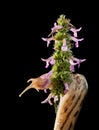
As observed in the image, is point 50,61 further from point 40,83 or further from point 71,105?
point 71,105

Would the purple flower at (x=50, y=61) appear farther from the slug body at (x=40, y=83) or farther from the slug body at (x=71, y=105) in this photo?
the slug body at (x=71, y=105)

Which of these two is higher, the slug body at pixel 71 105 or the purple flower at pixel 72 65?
the purple flower at pixel 72 65

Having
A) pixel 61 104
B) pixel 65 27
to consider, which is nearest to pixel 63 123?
pixel 61 104

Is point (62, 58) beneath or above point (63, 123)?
above

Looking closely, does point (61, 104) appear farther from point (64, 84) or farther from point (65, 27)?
point (65, 27)

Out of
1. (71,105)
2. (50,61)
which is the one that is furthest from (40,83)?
(71,105)

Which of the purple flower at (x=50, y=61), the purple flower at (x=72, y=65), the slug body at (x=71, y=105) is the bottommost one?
the slug body at (x=71, y=105)
